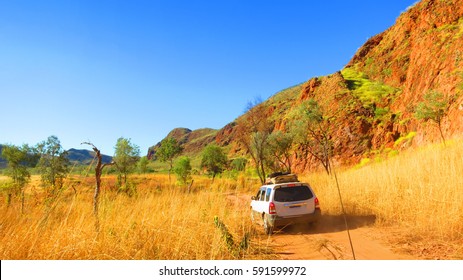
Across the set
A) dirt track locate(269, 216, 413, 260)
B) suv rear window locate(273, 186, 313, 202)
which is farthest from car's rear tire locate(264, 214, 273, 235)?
suv rear window locate(273, 186, 313, 202)

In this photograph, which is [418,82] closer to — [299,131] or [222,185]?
[299,131]

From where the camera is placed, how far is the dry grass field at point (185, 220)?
4.21 metres

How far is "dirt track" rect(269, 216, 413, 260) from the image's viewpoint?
6168 mm

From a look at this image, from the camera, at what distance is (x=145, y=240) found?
4730 mm

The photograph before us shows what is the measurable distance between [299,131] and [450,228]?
3176cm

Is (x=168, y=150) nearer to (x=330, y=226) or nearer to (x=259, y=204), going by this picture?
(x=259, y=204)

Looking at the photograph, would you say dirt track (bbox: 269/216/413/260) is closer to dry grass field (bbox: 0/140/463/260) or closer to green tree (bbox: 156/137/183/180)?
dry grass field (bbox: 0/140/463/260)

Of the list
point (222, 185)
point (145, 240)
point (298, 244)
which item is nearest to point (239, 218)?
point (222, 185)

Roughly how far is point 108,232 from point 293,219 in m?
6.27

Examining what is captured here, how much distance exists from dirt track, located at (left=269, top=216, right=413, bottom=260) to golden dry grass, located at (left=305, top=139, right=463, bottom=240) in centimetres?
72

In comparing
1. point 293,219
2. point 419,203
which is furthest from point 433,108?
point 293,219

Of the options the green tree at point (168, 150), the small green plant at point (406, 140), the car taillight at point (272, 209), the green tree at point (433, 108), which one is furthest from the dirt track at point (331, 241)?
the green tree at point (168, 150)

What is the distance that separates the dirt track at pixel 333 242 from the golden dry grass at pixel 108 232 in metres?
1.20

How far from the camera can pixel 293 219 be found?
945cm
